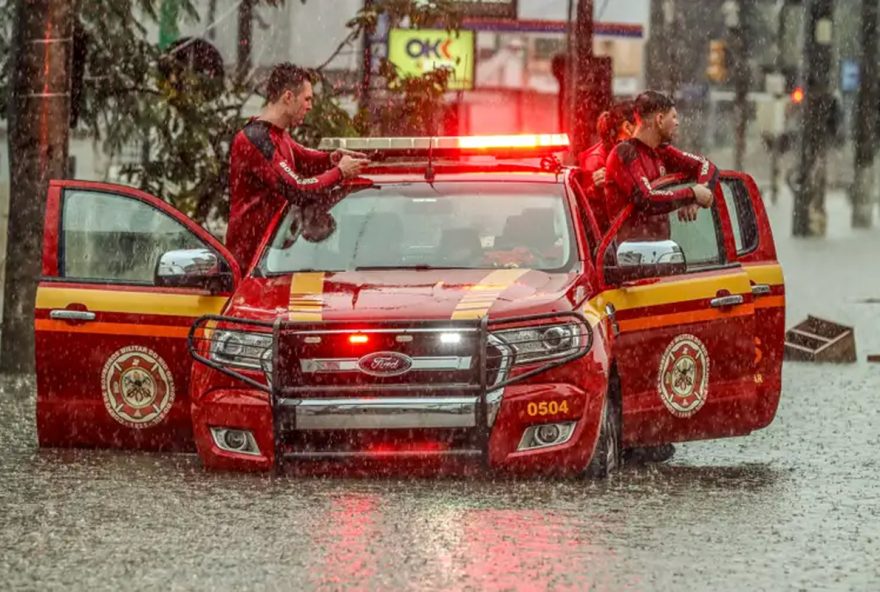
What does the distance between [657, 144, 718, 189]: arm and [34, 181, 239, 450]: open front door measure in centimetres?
228

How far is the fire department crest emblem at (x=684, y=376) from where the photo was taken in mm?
10984

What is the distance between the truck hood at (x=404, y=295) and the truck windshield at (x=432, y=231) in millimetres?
172

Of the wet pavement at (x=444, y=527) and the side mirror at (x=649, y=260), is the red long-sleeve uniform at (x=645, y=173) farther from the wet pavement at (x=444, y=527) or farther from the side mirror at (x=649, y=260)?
the wet pavement at (x=444, y=527)

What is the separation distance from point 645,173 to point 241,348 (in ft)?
8.43

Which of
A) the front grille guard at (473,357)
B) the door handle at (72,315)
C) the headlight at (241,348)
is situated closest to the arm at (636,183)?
the front grille guard at (473,357)

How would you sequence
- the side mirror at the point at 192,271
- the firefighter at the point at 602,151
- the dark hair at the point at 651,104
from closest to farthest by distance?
the side mirror at the point at 192,271 → the dark hair at the point at 651,104 → the firefighter at the point at 602,151

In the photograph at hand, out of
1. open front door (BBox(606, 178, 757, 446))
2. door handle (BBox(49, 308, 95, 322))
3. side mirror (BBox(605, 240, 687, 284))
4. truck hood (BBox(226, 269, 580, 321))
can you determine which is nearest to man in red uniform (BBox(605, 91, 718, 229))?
open front door (BBox(606, 178, 757, 446))

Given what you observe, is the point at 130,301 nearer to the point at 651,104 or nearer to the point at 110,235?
the point at 110,235

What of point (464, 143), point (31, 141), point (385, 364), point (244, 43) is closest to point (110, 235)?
point (464, 143)

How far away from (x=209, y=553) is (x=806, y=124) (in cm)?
3572

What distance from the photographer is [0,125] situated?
25.5m

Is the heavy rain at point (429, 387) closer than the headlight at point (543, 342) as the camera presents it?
Yes

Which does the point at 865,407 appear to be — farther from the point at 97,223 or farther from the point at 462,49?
the point at 462,49

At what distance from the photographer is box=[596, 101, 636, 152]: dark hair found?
12.9 metres
